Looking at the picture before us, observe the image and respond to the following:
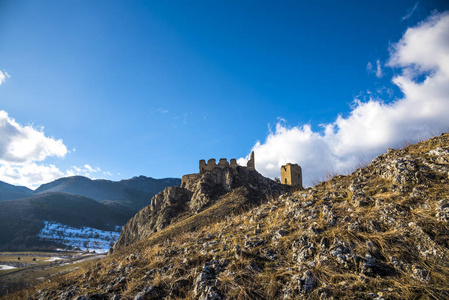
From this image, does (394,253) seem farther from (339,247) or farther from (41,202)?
(41,202)

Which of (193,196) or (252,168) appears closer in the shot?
(193,196)

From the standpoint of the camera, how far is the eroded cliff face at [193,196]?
3650 centimetres

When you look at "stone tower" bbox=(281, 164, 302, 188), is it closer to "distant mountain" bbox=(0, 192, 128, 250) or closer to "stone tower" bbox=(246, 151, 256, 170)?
"stone tower" bbox=(246, 151, 256, 170)

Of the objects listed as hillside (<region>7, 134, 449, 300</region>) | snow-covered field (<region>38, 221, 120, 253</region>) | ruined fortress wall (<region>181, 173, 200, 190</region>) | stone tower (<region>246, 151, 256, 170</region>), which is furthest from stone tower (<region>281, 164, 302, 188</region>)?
snow-covered field (<region>38, 221, 120, 253</region>)

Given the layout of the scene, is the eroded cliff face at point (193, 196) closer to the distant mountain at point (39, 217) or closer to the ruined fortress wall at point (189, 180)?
the ruined fortress wall at point (189, 180)

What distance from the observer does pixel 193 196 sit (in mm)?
39656

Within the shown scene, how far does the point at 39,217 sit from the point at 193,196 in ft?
528

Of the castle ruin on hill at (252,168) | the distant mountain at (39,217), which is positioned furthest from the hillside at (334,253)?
the distant mountain at (39,217)

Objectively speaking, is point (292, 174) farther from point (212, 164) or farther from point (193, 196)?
point (193, 196)

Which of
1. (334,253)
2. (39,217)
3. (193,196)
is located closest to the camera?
(334,253)

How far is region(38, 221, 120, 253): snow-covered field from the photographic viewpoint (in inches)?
4813

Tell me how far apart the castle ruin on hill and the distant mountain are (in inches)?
4333

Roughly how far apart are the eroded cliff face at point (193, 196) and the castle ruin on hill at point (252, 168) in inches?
68.1

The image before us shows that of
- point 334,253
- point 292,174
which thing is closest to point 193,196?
point 292,174
